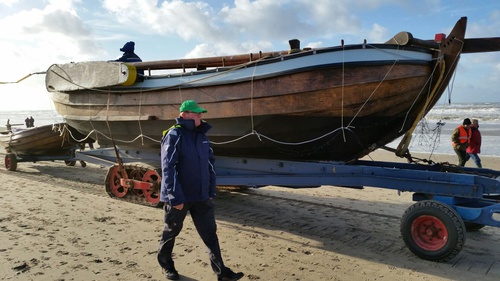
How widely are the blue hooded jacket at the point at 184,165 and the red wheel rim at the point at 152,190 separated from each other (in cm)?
258

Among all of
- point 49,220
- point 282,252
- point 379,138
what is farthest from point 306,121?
point 49,220

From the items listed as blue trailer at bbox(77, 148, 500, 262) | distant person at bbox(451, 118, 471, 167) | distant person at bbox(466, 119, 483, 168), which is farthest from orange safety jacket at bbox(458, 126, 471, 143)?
blue trailer at bbox(77, 148, 500, 262)

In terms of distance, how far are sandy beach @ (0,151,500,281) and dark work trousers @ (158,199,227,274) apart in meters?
0.19

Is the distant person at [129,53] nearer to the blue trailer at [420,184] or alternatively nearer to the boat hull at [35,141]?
the blue trailer at [420,184]

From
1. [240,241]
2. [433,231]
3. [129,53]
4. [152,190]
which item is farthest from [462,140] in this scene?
[129,53]

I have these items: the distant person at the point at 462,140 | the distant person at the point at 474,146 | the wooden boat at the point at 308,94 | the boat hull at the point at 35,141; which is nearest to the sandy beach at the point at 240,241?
the wooden boat at the point at 308,94

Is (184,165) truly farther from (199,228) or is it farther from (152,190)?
(152,190)

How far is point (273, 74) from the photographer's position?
4.47 metres

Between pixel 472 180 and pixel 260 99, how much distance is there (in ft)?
7.85

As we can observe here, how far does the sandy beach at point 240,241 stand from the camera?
347 cm

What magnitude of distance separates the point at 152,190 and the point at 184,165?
283cm

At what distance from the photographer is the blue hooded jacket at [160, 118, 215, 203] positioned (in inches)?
122

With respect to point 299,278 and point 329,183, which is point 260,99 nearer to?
point 329,183

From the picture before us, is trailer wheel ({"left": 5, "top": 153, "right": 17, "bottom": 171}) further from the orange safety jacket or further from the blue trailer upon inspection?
the orange safety jacket
